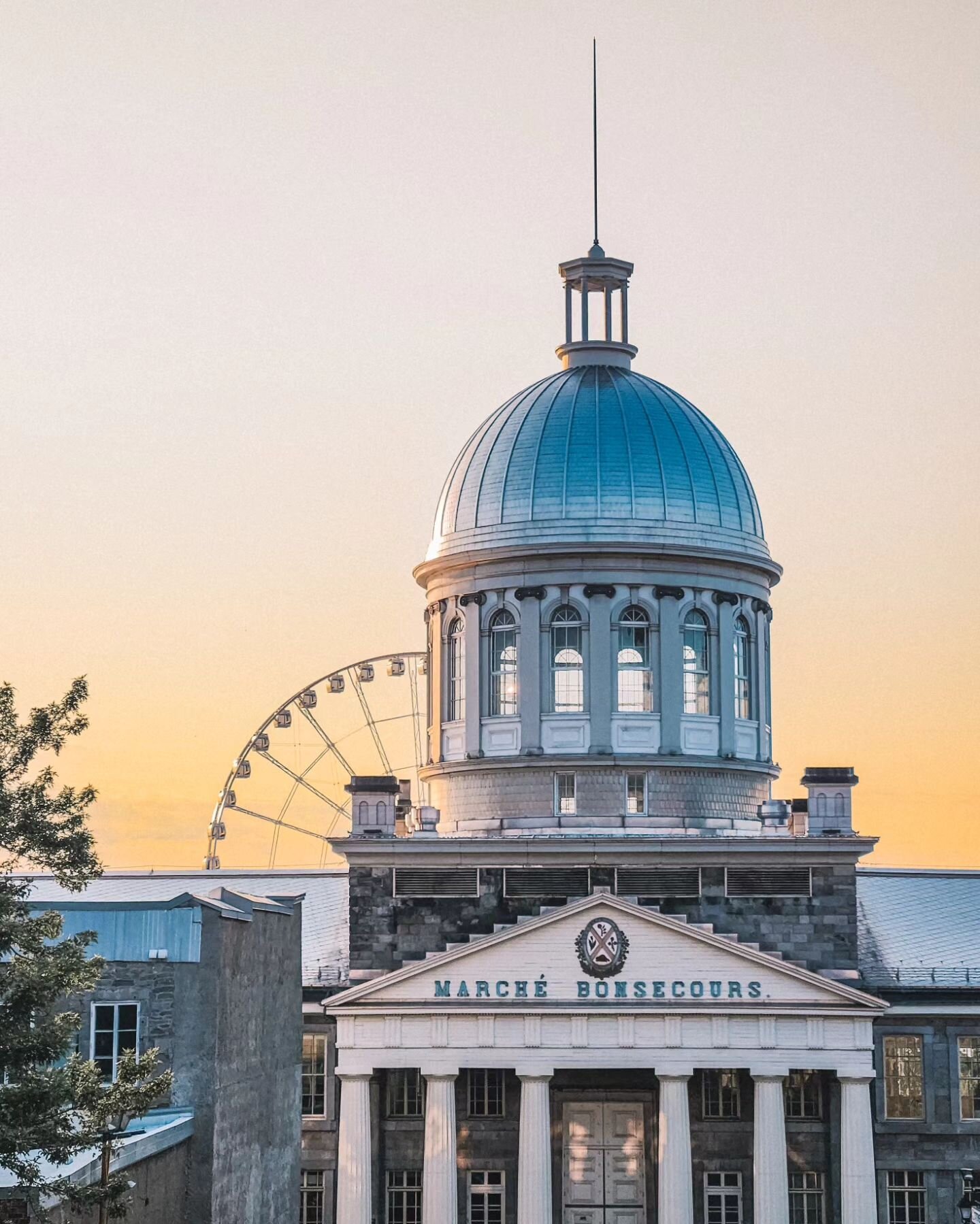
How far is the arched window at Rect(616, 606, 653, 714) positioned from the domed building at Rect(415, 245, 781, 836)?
0.20 feet

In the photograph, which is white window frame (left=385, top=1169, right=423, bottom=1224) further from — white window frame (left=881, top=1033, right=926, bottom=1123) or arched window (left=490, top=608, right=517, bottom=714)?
arched window (left=490, top=608, right=517, bottom=714)

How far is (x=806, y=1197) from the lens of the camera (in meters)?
68.7

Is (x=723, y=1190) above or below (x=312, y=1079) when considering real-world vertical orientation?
below

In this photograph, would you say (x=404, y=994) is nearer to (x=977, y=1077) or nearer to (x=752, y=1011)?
(x=752, y=1011)

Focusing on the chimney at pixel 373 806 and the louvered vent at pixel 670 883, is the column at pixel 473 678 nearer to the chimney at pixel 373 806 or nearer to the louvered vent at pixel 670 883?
the chimney at pixel 373 806

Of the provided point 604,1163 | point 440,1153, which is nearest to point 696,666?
point 604,1163

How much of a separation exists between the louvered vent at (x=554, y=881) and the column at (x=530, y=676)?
16.7ft

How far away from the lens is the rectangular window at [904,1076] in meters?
70.1

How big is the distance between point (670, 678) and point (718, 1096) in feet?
40.6

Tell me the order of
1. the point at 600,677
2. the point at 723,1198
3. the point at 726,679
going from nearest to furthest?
the point at 723,1198
the point at 600,677
the point at 726,679

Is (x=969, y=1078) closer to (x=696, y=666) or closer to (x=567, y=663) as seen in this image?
(x=696, y=666)

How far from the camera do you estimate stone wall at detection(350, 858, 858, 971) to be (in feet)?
226

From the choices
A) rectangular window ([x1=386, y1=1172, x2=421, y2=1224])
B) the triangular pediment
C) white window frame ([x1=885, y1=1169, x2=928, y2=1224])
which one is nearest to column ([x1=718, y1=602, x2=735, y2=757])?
the triangular pediment

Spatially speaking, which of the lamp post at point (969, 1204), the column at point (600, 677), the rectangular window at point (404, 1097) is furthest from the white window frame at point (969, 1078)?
the rectangular window at point (404, 1097)
